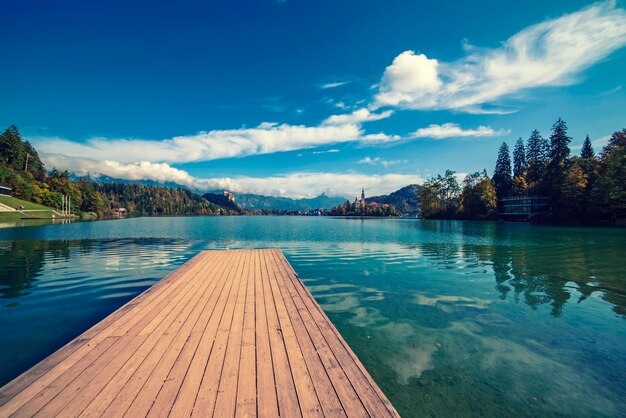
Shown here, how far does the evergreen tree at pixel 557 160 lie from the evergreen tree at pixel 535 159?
732 cm

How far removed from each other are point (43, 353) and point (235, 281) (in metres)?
5.43

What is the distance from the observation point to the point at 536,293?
11.9 meters

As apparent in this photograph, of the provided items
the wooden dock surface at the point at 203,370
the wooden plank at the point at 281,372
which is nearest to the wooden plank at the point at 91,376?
the wooden dock surface at the point at 203,370

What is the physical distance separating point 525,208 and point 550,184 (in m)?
9.70

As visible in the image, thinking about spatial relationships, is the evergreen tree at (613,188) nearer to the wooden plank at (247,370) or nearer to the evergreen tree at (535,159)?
the evergreen tree at (535,159)

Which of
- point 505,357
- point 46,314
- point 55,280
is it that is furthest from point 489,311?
point 55,280

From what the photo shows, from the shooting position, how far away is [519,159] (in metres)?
103

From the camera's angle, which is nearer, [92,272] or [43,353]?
[43,353]

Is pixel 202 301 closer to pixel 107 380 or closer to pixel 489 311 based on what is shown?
pixel 107 380

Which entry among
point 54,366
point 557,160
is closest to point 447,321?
point 54,366

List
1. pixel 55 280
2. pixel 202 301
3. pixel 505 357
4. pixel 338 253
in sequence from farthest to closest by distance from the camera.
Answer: pixel 338 253, pixel 55 280, pixel 202 301, pixel 505 357

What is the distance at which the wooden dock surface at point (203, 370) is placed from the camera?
3457 mm

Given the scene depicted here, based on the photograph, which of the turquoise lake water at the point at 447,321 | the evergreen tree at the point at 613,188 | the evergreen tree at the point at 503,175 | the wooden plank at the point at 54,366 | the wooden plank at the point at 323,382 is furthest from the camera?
the evergreen tree at the point at 503,175

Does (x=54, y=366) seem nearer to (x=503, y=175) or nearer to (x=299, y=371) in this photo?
(x=299, y=371)
